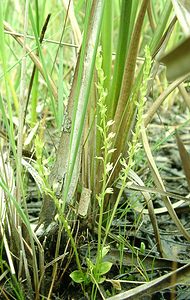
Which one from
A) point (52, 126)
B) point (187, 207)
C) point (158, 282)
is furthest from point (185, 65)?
point (52, 126)

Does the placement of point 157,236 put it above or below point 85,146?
below

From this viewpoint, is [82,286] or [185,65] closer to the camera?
[185,65]

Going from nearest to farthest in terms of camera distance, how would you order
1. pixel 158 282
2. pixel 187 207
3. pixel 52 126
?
pixel 158 282, pixel 187 207, pixel 52 126

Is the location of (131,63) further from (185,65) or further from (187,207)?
(185,65)

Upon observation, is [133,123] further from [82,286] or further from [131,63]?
[82,286]

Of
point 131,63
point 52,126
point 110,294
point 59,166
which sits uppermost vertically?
point 52,126

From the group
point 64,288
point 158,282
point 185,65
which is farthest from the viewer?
point 64,288
